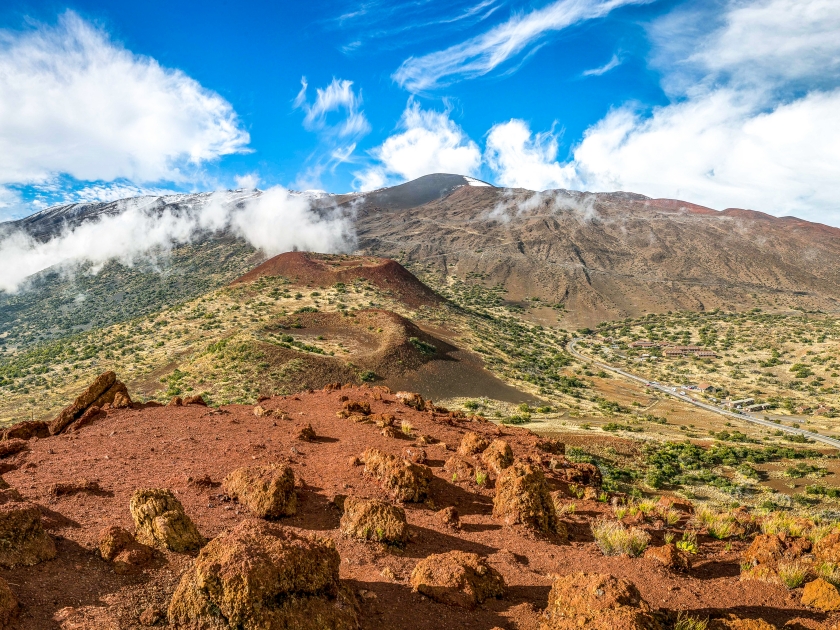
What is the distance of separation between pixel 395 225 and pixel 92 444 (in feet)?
468

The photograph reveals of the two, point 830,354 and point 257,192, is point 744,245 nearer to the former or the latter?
point 830,354

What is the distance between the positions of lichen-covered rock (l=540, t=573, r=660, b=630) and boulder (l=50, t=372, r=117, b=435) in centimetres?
1429

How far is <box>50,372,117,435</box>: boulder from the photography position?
1335 cm

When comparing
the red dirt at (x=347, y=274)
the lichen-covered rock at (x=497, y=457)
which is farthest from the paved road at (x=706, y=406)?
the lichen-covered rock at (x=497, y=457)

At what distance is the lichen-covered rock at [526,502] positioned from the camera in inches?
324

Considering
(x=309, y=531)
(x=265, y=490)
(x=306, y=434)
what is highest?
(x=265, y=490)

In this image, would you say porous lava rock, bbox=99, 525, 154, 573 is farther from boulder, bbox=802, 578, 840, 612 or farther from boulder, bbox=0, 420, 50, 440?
boulder, bbox=0, 420, 50, 440

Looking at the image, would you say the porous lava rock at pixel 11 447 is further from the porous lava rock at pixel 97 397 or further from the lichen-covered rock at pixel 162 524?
the lichen-covered rock at pixel 162 524

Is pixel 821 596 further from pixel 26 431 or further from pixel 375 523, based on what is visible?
pixel 26 431

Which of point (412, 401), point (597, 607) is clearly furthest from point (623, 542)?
point (412, 401)

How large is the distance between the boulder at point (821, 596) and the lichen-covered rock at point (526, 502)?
138 inches

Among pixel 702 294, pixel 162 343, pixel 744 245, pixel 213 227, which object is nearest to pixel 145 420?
pixel 162 343

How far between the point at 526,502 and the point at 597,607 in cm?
369

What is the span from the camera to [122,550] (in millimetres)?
5477
